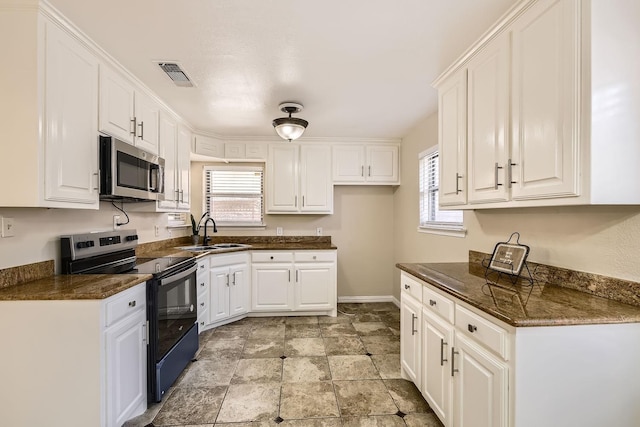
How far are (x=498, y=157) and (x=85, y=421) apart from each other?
258 cm

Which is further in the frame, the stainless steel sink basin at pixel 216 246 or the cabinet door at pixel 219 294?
the stainless steel sink basin at pixel 216 246

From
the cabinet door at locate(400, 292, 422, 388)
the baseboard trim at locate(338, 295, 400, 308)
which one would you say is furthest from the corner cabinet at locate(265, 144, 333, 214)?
the cabinet door at locate(400, 292, 422, 388)

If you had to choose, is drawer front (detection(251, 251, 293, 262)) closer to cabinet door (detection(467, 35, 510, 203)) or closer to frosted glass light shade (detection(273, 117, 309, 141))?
frosted glass light shade (detection(273, 117, 309, 141))

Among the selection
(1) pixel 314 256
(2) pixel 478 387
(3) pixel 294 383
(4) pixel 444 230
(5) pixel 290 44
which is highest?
(5) pixel 290 44

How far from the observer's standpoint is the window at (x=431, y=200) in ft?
10.0

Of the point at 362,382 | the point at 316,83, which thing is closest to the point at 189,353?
the point at 362,382

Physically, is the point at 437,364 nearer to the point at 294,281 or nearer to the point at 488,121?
the point at 488,121

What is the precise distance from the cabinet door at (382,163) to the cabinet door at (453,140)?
184 cm

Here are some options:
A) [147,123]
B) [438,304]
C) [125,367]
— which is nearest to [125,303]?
[125,367]

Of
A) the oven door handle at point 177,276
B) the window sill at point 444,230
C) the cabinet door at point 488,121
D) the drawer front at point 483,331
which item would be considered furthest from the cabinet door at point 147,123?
the window sill at point 444,230

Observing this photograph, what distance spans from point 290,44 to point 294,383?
7.95ft

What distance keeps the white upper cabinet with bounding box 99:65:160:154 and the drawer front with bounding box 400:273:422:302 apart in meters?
2.37

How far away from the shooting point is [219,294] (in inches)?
133

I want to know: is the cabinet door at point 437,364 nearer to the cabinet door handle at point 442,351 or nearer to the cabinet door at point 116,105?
the cabinet door handle at point 442,351
